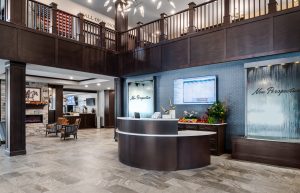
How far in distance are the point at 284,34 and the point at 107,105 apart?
1177cm

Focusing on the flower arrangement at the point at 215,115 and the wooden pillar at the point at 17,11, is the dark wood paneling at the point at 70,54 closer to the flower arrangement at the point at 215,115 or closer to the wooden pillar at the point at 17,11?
the wooden pillar at the point at 17,11

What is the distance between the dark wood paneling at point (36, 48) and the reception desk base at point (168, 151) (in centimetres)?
377

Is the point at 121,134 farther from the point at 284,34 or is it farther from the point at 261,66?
the point at 284,34

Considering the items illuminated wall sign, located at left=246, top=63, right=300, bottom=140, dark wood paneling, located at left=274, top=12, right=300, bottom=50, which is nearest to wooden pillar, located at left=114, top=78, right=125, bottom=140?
illuminated wall sign, located at left=246, top=63, right=300, bottom=140

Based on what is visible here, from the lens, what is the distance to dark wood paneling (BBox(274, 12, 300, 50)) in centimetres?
480

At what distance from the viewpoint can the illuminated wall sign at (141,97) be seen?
27.2ft

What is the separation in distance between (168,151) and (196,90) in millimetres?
3041

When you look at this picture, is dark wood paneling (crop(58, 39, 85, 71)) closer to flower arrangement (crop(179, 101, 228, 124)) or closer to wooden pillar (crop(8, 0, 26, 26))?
wooden pillar (crop(8, 0, 26, 26))

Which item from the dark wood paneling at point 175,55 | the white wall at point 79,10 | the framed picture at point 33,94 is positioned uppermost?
the white wall at point 79,10

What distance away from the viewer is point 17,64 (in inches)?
243

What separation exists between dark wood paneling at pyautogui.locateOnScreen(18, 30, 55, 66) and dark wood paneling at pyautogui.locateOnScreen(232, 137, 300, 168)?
19.3 feet

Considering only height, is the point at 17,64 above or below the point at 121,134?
above

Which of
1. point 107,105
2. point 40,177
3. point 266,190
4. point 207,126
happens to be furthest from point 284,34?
point 107,105

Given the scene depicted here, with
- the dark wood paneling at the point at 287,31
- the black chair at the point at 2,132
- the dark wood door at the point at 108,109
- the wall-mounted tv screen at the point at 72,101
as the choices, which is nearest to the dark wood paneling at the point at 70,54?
the black chair at the point at 2,132
